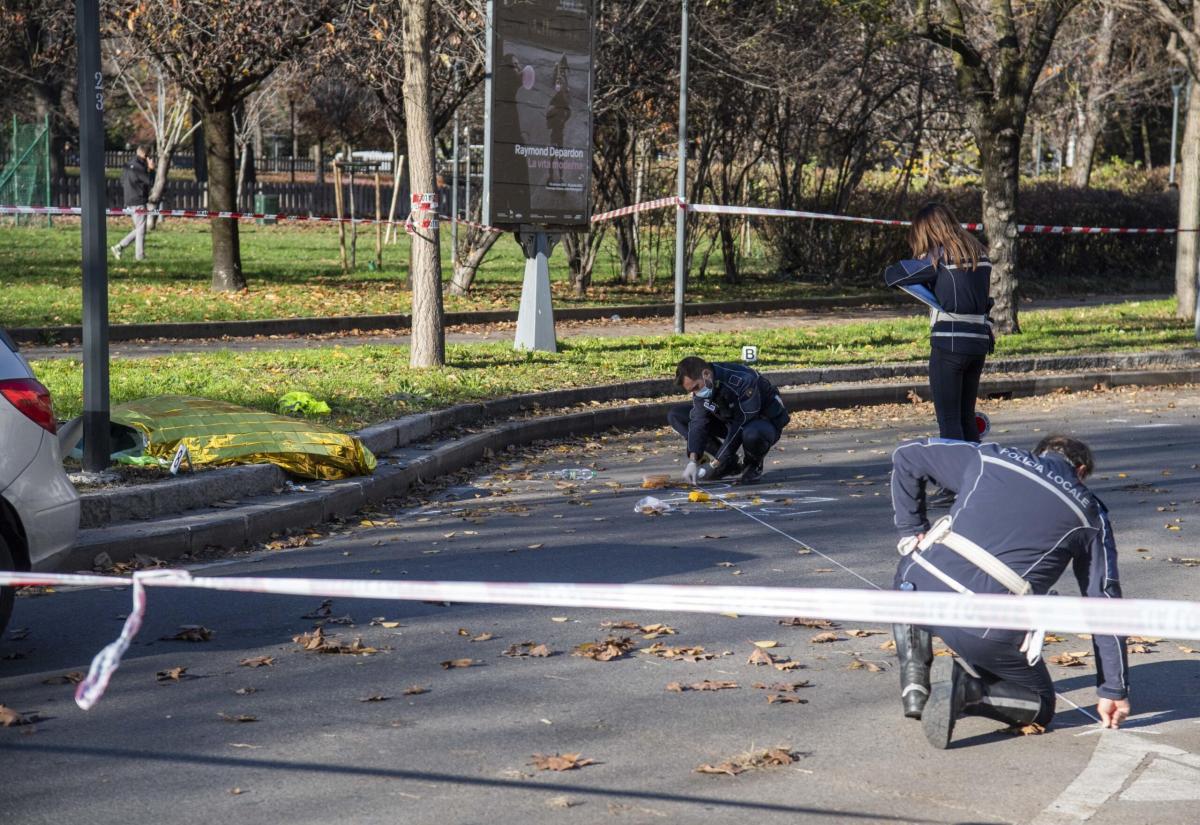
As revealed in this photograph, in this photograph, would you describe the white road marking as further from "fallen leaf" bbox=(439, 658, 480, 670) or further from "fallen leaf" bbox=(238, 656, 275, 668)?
"fallen leaf" bbox=(238, 656, 275, 668)

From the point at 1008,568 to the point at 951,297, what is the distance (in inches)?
175

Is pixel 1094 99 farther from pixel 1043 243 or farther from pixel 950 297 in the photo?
pixel 950 297

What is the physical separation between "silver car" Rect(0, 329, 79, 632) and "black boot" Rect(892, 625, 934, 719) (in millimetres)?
3353

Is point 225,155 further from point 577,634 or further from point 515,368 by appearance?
point 577,634

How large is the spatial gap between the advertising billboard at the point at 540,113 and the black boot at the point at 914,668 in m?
10.9

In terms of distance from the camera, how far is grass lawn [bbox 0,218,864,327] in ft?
60.7

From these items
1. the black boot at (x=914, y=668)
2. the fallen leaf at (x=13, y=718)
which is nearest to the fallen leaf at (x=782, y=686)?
the black boot at (x=914, y=668)

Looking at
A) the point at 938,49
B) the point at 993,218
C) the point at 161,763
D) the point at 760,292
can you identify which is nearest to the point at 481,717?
the point at 161,763

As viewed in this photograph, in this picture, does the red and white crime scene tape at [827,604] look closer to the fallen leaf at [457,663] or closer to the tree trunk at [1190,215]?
the fallen leaf at [457,663]

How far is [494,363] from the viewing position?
49.0ft

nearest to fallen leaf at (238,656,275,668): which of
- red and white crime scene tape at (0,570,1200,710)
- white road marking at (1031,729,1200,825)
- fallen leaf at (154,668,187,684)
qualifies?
fallen leaf at (154,668,187,684)

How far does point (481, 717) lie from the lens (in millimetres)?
5250

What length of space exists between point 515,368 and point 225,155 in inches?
345

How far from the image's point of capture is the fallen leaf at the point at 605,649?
604 cm
